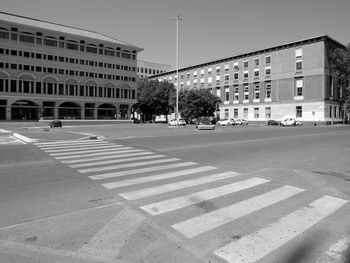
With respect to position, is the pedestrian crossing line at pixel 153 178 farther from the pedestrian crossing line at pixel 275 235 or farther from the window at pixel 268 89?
the window at pixel 268 89

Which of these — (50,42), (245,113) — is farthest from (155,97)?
(50,42)

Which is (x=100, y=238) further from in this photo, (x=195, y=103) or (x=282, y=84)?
(x=282, y=84)

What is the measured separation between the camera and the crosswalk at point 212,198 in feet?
13.5

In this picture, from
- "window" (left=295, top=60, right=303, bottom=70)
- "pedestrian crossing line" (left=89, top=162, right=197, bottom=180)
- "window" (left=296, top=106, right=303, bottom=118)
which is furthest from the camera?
"window" (left=295, top=60, right=303, bottom=70)

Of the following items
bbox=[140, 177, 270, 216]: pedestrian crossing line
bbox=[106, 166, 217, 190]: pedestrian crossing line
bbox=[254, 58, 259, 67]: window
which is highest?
bbox=[254, 58, 259, 67]: window

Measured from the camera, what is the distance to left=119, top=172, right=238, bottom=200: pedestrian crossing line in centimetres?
621

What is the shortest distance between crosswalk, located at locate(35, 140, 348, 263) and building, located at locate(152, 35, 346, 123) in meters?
58.4

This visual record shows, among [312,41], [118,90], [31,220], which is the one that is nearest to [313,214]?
[31,220]

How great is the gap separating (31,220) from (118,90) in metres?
71.2

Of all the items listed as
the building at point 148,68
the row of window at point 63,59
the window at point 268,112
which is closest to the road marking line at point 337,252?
the row of window at point 63,59

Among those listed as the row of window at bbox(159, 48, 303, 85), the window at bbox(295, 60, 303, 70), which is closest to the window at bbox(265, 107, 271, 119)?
the row of window at bbox(159, 48, 303, 85)

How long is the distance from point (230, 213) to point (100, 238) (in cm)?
230

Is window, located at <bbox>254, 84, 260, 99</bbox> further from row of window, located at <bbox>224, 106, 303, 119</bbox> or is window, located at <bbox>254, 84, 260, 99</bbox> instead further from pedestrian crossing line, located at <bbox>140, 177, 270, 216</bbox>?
pedestrian crossing line, located at <bbox>140, 177, 270, 216</bbox>

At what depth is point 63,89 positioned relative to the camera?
65.6 m
